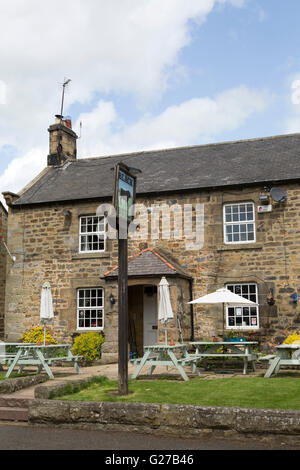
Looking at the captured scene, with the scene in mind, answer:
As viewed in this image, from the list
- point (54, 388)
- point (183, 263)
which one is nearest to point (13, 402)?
point (54, 388)

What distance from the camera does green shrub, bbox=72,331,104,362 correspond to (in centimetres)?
1650

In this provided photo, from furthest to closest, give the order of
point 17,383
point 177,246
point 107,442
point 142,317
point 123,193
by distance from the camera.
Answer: point 142,317 → point 177,246 → point 17,383 → point 123,193 → point 107,442

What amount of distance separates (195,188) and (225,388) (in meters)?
9.92

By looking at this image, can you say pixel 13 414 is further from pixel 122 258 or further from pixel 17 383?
pixel 122 258

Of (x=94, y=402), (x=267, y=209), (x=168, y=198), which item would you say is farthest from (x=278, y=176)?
(x=94, y=402)

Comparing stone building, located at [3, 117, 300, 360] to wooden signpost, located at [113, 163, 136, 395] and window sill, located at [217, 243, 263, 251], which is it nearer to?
window sill, located at [217, 243, 263, 251]

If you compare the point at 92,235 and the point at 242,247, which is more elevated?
the point at 92,235

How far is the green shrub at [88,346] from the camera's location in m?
16.5

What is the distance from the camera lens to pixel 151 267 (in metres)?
16.2

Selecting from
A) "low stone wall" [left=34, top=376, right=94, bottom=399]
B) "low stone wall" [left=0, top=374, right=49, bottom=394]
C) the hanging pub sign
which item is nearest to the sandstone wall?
"low stone wall" [left=0, top=374, right=49, bottom=394]

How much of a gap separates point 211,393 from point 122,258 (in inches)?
100

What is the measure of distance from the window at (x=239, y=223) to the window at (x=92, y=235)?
15.0 feet
